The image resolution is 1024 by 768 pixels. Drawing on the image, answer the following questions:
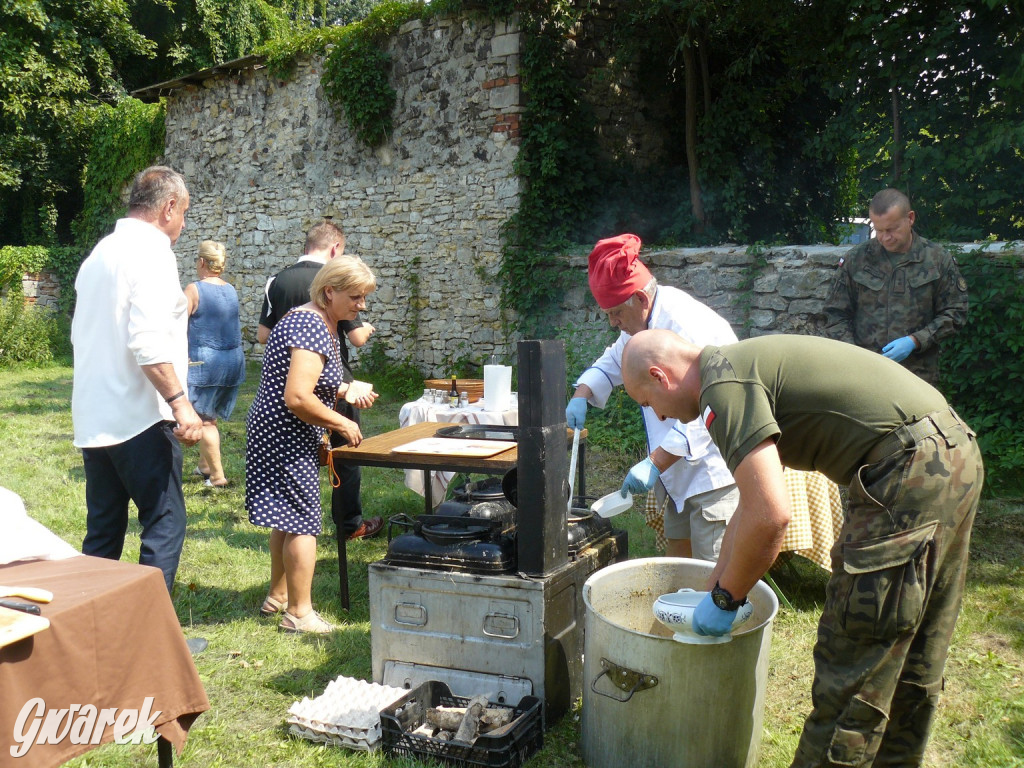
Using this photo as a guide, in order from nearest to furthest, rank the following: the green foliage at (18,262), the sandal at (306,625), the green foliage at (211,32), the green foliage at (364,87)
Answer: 1. the sandal at (306,625)
2. the green foliage at (364,87)
3. the green foliage at (18,262)
4. the green foliage at (211,32)

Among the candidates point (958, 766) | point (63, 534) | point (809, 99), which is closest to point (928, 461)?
point (958, 766)

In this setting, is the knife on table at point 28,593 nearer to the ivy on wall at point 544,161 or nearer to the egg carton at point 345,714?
the egg carton at point 345,714

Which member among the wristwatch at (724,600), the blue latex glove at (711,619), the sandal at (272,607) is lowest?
the sandal at (272,607)

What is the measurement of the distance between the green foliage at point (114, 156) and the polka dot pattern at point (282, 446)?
12508 millimetres

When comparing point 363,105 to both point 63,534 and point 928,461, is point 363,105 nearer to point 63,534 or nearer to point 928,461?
point 63,534

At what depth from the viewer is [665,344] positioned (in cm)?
238

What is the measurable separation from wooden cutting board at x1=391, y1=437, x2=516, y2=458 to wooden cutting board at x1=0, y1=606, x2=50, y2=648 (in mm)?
1995

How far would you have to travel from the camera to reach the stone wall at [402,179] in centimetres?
962

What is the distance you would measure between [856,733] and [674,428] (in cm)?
135

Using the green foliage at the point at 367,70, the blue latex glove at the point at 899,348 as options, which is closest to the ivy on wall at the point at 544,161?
the green foliage at the point at 367,70

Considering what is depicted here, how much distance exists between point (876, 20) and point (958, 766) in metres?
6.96

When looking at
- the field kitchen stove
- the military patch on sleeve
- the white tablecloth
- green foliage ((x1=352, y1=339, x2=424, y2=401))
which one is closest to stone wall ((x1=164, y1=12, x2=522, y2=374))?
green foliage ((x1=352, y1=339, x2=424, y2=401))

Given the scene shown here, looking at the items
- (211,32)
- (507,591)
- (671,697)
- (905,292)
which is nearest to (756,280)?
(905,292)

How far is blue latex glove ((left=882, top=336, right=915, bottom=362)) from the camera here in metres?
4.82
